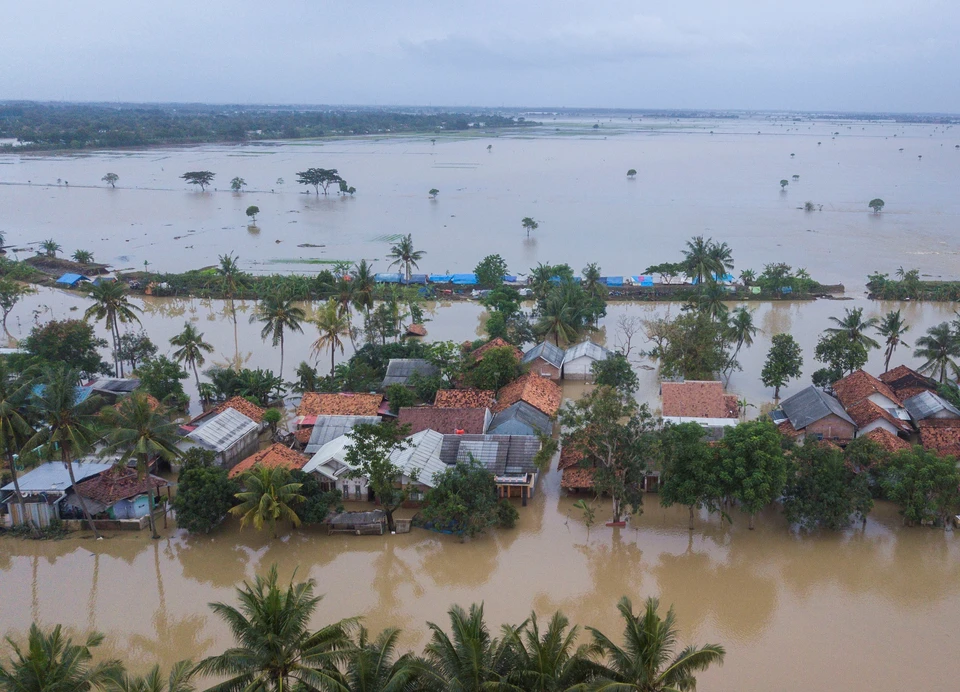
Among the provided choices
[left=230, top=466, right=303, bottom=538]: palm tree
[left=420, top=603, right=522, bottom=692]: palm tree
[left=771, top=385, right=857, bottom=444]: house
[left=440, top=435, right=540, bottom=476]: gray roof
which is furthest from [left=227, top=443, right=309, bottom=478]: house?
[left=771, top=385, right=857, bottom=444]: house

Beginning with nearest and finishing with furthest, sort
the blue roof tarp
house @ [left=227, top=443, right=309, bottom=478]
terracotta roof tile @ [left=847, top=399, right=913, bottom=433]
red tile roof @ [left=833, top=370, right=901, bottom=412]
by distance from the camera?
house @ [left=227, top=443, right=309, bottom=478]
terracotta roof tile @ [left=847, top=399, right=913, bottom=433]
red tile roof @ [left=833, top=370, right=901, bottom=412]
the blue roof tarp

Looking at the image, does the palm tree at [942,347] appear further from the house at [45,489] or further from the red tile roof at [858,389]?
the house at [45,489]

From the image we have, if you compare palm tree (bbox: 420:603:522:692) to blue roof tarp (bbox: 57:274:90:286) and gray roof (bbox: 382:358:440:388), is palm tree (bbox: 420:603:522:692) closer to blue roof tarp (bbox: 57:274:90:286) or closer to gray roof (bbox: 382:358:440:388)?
gray roof (bbox: 382:358:440:388)

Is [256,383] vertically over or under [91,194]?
under

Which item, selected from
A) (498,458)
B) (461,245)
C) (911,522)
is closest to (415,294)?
(461,245)

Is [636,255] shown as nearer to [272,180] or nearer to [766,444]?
[766,444]

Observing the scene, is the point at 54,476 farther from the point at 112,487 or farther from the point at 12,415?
the point at 12,415

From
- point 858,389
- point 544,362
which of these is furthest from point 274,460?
point 858,389
